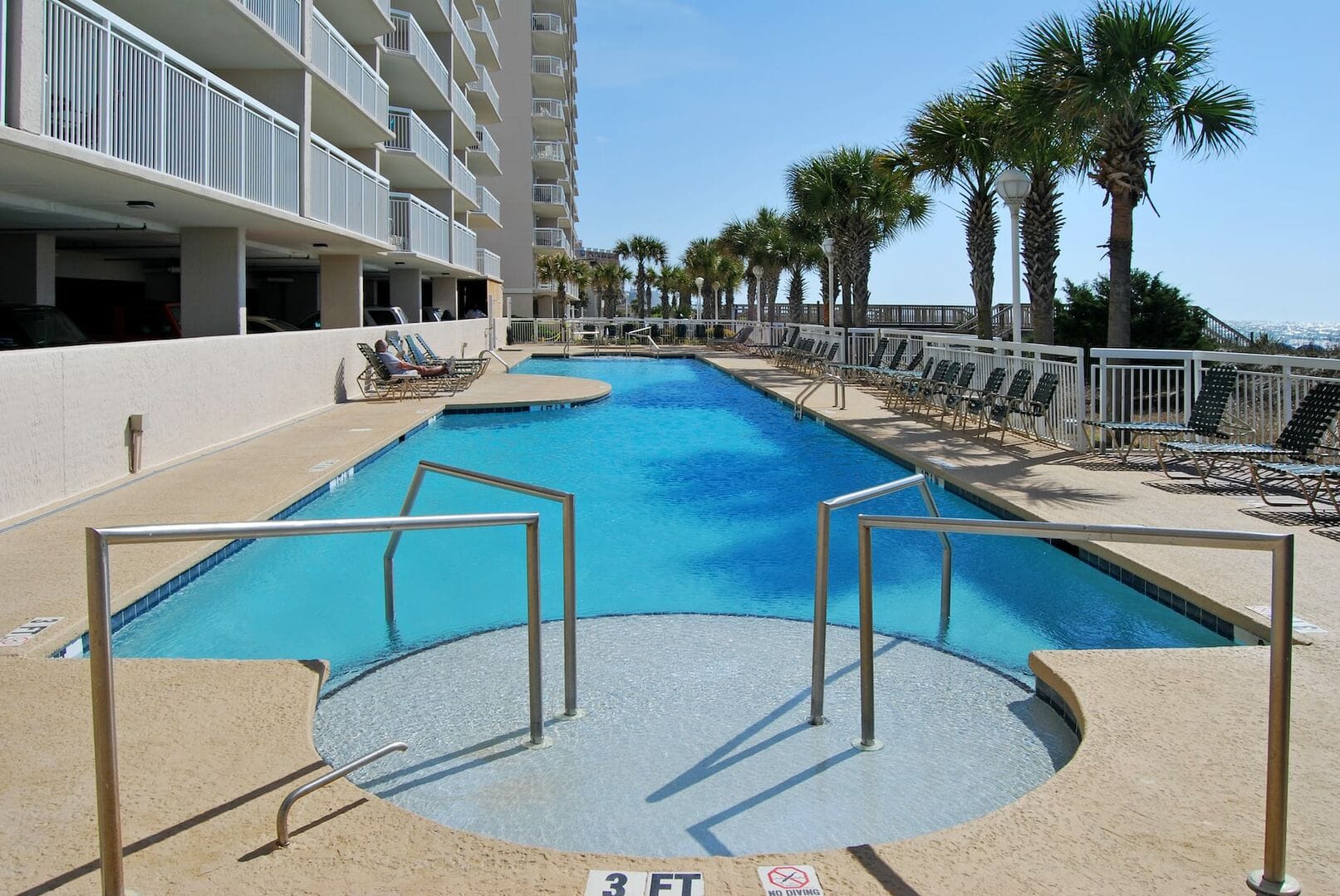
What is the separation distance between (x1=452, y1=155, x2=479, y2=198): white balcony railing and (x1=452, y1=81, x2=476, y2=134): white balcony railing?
125 centimetres

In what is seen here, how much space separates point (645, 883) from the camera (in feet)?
9.60

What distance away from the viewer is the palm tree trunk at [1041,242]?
21391 millimetres

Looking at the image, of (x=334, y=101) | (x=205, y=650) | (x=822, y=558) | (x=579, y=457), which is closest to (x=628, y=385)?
(x=334, y=101)

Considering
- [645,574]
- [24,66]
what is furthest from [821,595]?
[24,66]

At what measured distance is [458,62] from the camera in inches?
1325

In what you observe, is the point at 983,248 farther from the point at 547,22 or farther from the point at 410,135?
the point at 547,22

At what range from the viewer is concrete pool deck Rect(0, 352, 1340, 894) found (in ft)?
9.58

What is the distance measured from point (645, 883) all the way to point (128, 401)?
8.83 metres

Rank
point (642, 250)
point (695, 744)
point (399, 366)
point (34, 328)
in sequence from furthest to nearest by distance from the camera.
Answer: point (642, 250) < point (399, 366) < point (34, 328) < point (695, 744)

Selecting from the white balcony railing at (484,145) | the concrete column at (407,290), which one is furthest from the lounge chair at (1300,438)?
the white balcony railing at (484,145)

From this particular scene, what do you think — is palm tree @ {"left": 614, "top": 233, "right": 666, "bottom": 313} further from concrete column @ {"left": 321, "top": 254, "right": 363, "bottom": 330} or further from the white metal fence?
the white metal fence

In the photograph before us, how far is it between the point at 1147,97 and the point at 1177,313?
1460 cm

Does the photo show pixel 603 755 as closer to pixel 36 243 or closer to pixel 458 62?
pixel 36 243

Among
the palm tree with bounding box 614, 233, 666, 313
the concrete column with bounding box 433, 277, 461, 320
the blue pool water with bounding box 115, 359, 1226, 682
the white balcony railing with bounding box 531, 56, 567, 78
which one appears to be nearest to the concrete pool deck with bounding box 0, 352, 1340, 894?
the blue pool water with bounding box 115, 359, 1226, 682
